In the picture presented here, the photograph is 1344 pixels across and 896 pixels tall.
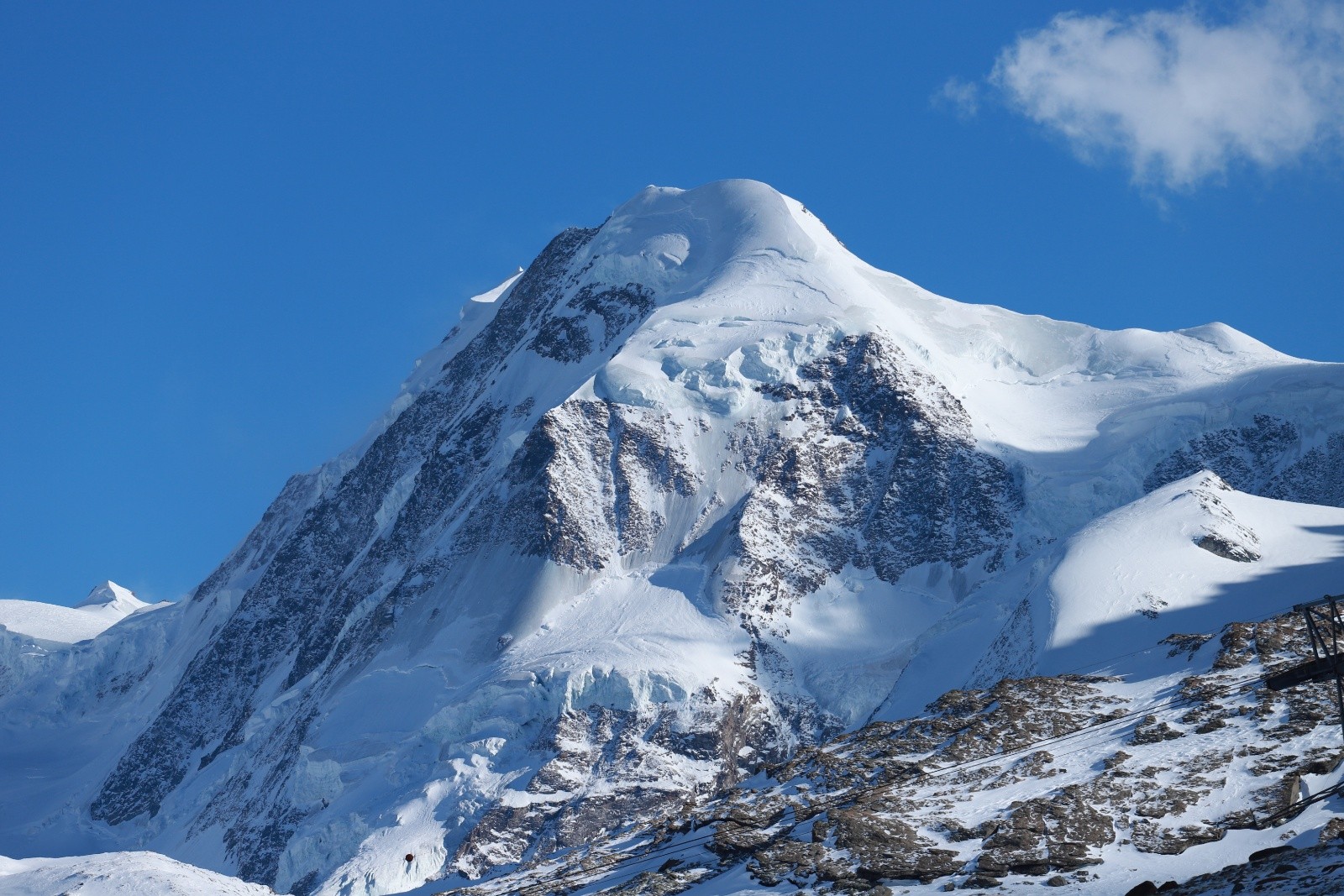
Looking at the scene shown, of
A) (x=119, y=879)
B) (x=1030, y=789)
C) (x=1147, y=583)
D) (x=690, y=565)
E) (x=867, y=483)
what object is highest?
(x=867, y=483)

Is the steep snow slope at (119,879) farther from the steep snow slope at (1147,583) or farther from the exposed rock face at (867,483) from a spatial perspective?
the exposed rock face at (867,483)

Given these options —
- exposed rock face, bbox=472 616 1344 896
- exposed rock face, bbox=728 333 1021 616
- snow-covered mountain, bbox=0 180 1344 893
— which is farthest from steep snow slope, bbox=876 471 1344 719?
exposed rock face, bbox=728 333 1021 616

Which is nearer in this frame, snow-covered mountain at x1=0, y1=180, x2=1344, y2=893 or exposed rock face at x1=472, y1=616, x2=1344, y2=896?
exposed rock face at x1=472, y1=616, x2=1344, y2=896

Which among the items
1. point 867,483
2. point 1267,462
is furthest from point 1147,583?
point 1267,462

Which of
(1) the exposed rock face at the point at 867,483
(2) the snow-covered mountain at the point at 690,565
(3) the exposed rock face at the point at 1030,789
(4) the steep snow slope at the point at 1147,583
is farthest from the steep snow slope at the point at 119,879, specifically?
(1) the exposed rock face at the point at 867,483

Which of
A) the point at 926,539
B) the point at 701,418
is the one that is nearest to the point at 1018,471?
the point at 926,539

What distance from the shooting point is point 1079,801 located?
55281mm

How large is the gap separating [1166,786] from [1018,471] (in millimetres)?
117766

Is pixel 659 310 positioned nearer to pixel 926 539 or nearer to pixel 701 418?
pixel 701 418

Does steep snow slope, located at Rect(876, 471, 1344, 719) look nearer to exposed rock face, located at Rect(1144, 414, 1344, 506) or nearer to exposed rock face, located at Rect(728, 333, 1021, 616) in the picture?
exposed rock face, located at Rect(728, 333, 1021, 616)

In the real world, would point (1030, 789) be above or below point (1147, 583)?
below

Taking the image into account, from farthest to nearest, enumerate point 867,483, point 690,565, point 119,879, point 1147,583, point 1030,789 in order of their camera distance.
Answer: point 867,483, point 690,565, point 1147,583, point 119,879, point 1030,789

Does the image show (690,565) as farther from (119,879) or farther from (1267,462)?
(119,879)

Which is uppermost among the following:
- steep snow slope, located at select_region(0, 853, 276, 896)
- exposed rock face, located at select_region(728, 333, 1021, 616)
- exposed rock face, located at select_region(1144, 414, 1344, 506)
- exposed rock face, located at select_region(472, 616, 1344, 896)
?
exposed rock face, located at select_region(728, 333, 1021, 616)
